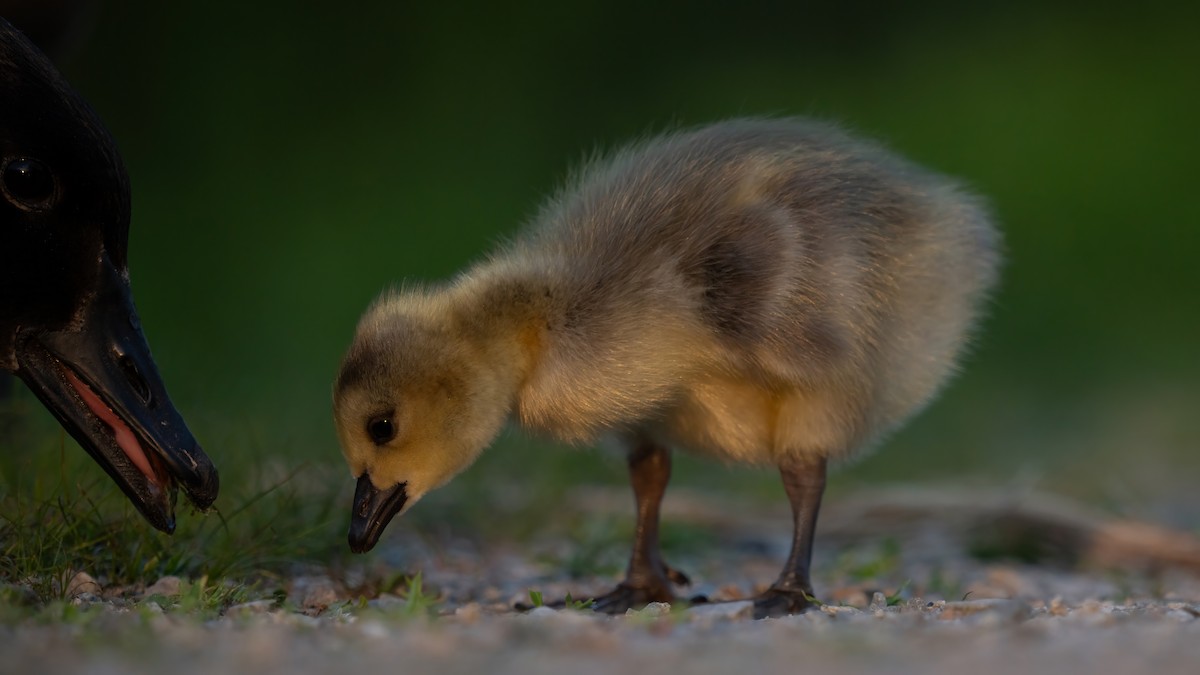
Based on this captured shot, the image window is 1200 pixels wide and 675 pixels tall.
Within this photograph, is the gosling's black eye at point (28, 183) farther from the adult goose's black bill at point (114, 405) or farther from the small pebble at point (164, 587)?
the small pebble at point (164, 587)

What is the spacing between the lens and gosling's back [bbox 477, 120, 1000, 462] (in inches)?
121

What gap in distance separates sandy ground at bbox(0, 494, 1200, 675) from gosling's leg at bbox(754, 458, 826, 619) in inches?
4.6

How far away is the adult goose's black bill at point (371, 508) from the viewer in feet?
10.2

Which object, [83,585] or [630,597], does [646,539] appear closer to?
[630,597]

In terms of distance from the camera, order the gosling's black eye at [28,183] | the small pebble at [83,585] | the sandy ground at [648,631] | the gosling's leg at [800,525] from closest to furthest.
→ 1. the sandy ground at [648,631]
2. the gosling's black eye at [28,183]
3. the small pebble at [83,585]
4. the gosling's leg at [800,525]

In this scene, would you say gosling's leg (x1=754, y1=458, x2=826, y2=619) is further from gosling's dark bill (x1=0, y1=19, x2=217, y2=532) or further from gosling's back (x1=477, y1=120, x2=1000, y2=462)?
gosling's dark bill (x1=0, y1=19, x2=217, y2=532)

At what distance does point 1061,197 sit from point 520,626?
709cm

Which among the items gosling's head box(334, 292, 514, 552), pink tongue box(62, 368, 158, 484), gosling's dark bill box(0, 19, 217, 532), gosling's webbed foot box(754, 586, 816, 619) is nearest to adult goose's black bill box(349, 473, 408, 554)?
gosling's head box(334, 292, 514, 552)

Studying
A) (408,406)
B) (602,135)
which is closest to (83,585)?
(408,406)

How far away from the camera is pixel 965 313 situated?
3.50 metres

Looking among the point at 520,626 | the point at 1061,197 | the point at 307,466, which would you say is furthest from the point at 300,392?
the point at 1061,197

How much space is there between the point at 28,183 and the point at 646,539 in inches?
61.2

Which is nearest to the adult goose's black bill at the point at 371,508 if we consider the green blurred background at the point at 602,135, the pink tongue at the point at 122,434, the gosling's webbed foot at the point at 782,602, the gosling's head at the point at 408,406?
the gosling's head at the point at 408,406

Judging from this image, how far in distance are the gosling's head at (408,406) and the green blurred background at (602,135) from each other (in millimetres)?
4094
